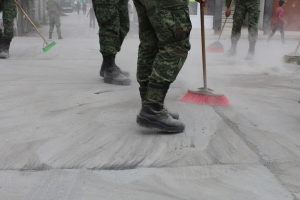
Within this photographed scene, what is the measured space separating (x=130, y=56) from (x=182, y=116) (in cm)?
330

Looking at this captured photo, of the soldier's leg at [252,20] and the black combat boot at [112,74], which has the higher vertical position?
the soldier's leg at [252,20]

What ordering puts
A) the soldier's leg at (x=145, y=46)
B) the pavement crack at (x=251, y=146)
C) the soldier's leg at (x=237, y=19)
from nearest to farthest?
1. the pavement crack at (x=251, y=146)
2. the soldier's leg at (x=145, y=46)
3. the soldier's leg at (x=237, y=19)

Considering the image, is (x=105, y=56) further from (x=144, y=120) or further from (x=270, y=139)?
(x=270, y=139)

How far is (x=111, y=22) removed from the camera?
10.1 ft

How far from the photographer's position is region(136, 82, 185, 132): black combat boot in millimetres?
1837

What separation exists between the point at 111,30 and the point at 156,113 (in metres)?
1.54

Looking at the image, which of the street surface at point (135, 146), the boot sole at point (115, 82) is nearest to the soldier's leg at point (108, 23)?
the boot sole at point (115, 82)

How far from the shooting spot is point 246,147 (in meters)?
1.73

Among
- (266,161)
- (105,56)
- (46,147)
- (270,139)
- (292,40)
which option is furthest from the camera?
(292,40)

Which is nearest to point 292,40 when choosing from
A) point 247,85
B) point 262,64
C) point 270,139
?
point 262,64

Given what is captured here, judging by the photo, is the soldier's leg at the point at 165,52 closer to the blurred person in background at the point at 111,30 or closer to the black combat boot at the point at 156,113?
the black combat boot at the point at 156,113

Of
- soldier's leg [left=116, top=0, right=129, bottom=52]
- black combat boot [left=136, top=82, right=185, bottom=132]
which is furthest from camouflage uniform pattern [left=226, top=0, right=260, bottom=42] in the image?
black combat boot [left=136, top=82, right=185, bottom=132]

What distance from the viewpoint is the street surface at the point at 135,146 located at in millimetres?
1322

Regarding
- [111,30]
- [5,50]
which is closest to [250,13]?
[111,30]
